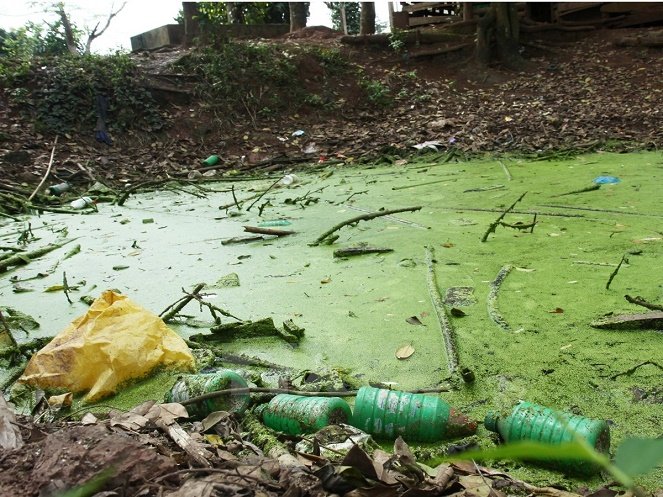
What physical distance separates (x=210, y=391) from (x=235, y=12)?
1158 cm

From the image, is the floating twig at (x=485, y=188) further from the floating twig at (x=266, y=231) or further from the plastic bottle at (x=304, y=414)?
the plastic bottle at (x=304, y=414)

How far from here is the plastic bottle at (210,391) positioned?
5.19 feet

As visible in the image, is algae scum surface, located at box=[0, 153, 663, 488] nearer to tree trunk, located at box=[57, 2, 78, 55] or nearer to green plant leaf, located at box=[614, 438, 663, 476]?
green plant leaf, located at box=[614, 438, 663, 476]

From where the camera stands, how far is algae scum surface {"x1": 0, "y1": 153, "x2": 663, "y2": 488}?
1711mm

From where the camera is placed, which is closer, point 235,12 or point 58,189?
point 58,189

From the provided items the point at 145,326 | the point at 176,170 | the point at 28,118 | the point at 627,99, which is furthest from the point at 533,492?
the point at 28,118

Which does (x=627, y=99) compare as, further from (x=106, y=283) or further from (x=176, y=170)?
(x=106, y=283)

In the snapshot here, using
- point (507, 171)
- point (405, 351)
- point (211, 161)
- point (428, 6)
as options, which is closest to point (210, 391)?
point (405, 351)

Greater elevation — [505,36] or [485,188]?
[505,36]

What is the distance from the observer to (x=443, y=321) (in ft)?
6.97

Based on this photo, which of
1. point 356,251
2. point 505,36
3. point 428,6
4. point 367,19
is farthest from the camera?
point 428,6

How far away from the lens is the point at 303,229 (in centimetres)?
388

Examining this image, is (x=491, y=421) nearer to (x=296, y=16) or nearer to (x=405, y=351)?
(x=405, y=351)

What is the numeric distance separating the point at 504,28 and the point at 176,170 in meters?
5.49
